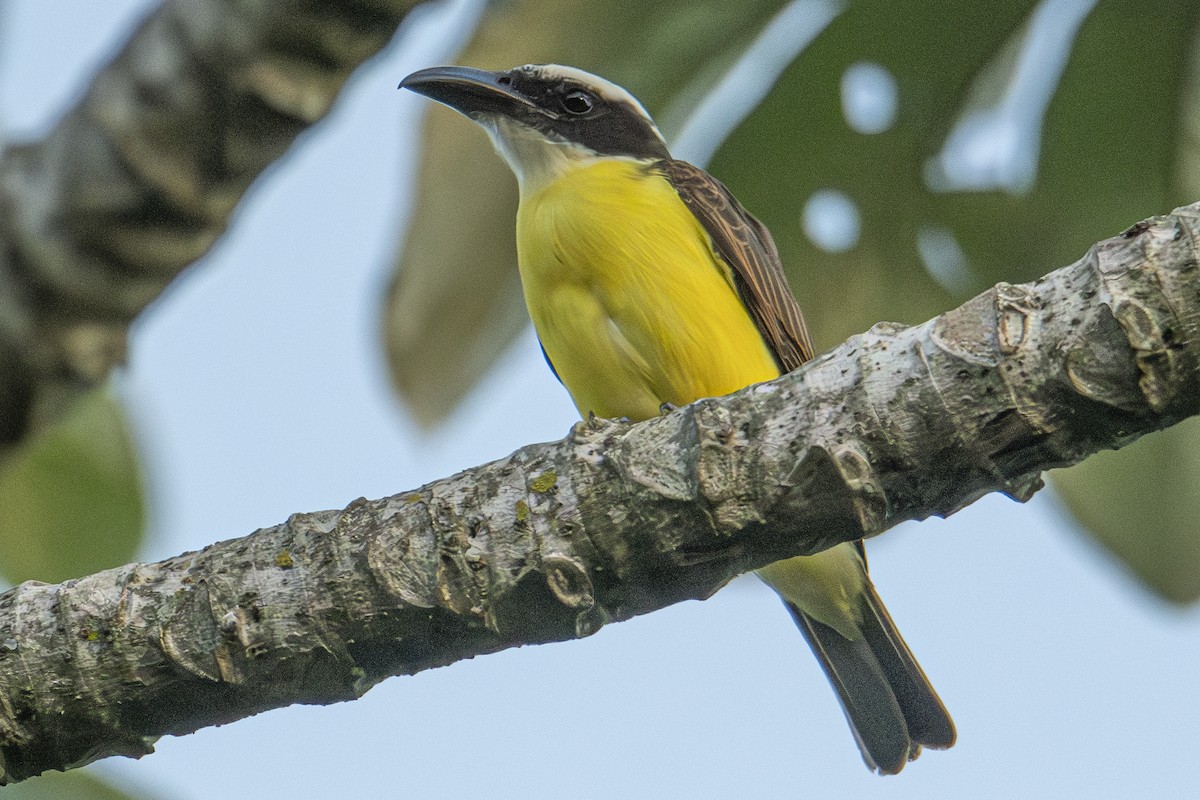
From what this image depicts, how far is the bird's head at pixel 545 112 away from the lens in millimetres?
4641

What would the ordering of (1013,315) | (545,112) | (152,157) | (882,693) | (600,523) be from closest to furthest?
(1013,315) → (600,523) → (152,157) → (882,693) → (545,112)

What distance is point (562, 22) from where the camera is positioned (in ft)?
14.1

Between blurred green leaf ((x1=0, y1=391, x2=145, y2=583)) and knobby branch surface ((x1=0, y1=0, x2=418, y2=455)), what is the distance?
3.52ft

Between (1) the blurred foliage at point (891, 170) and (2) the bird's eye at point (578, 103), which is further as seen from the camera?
(2) the bird's eye at point (578, 103)

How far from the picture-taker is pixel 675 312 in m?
4.04

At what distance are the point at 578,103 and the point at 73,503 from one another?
2265 mm

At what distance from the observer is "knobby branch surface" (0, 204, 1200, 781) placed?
224 cm

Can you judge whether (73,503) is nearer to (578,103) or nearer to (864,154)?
(578,103)

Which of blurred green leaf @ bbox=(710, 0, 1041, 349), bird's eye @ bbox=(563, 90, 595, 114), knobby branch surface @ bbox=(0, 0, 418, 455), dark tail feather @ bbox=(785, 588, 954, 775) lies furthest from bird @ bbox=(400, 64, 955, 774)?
knobby branch surface @ bbox=(0, 0, 418, 455)

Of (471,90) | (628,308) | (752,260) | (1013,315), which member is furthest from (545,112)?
(1013,315)

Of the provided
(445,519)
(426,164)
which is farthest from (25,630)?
(426,164)

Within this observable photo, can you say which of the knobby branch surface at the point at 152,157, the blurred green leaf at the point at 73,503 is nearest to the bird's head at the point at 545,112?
the knobby branch surface at the point at 152,157

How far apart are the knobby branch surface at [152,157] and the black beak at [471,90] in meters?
0.94

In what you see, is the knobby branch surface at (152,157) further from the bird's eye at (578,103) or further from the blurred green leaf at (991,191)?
the blurred green leaf at (991,191)
